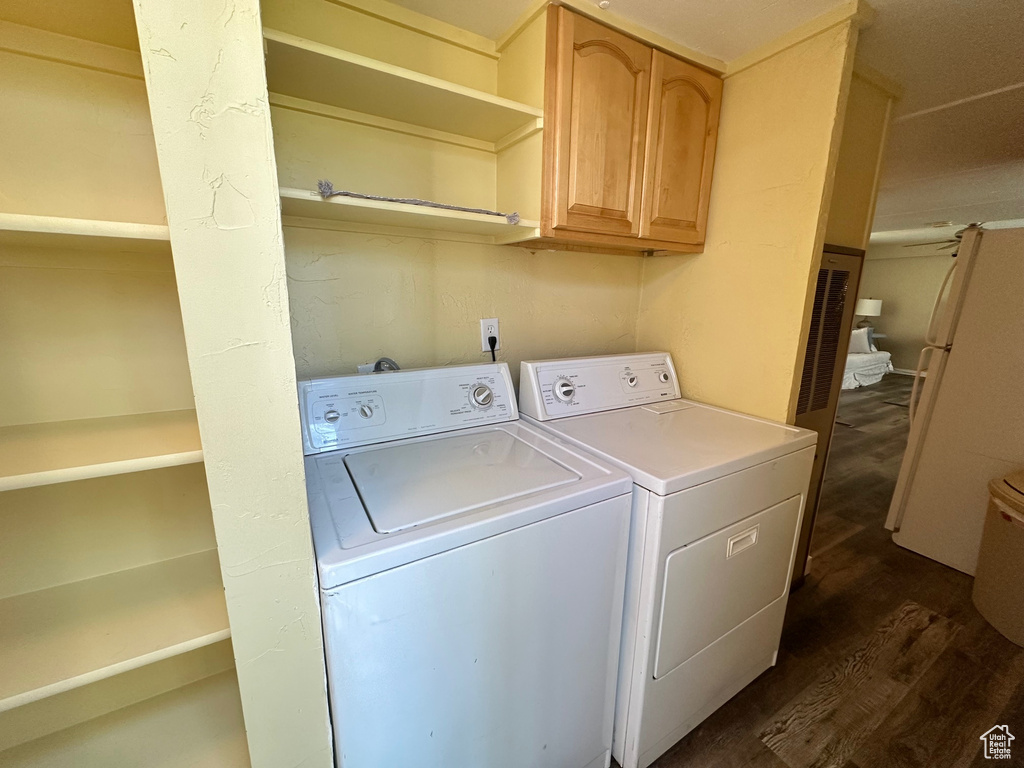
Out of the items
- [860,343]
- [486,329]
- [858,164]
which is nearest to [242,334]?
[486,329]

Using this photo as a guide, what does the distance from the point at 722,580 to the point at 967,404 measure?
1897 millimetres

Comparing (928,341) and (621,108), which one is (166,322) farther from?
(928,341)

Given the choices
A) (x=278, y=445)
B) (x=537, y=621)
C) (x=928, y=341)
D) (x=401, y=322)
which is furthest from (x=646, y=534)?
(x=928, y=341)

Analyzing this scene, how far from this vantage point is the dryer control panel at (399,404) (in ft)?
3.76

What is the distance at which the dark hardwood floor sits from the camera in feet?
4.17

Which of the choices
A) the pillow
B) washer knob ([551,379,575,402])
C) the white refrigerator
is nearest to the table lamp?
the pillow

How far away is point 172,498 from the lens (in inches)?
41.5

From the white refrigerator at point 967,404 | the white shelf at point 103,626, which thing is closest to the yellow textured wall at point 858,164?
the white refrigerator at point 967,404

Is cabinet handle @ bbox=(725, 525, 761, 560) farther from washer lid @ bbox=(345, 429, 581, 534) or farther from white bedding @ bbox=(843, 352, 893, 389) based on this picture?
white bedding @ bbox=(843, 352, 893, 389)

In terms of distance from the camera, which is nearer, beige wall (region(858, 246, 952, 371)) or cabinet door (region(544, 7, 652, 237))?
cabinet door (region(544, 7, 652, 237))

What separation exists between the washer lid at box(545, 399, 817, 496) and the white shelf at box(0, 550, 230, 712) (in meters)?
0.95

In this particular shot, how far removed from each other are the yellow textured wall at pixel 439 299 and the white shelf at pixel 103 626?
2.05 ft

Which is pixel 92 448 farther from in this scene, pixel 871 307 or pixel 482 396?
pixel 871 307

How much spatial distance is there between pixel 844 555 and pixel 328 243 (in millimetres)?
2884
